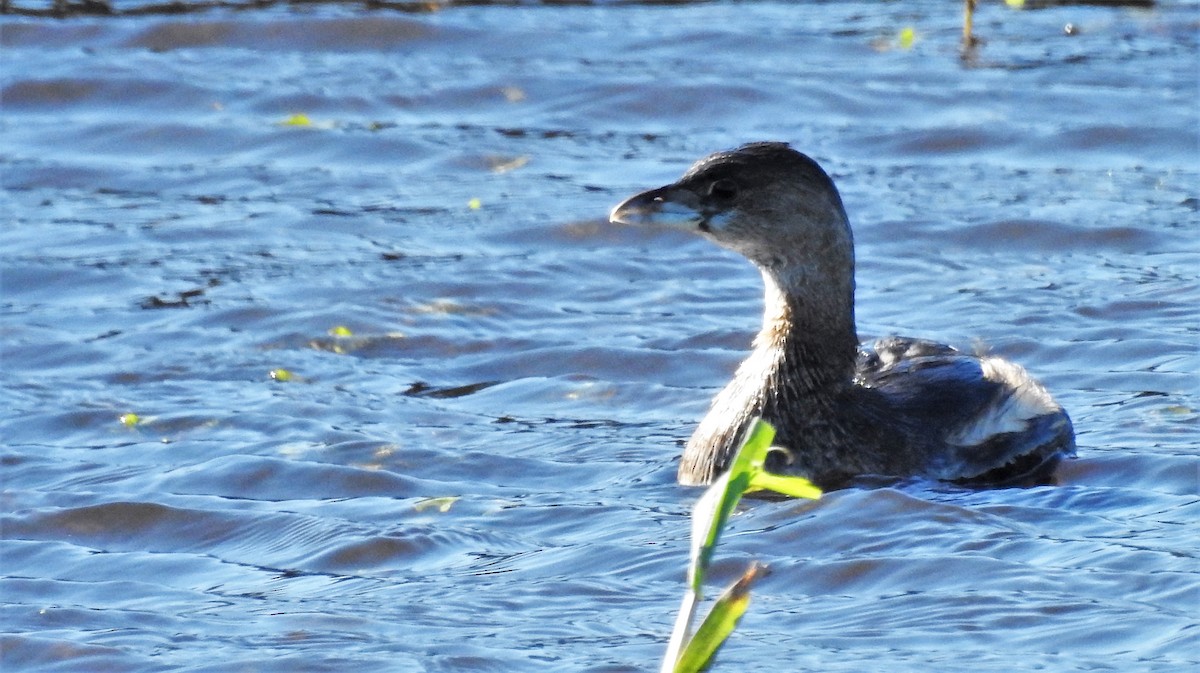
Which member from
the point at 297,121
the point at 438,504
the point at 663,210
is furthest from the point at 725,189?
the point at 297,121

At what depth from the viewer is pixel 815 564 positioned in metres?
6.63

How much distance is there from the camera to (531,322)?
32.6 feet

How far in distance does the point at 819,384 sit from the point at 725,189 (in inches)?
29.1

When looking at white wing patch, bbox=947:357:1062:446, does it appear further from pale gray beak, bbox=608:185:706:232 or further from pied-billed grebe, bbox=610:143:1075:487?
pale gray beak, bbox=608:185:706:232

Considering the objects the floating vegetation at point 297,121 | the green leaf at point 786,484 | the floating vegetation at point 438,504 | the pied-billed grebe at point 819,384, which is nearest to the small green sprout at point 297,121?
the floating vegetation at point 297,121

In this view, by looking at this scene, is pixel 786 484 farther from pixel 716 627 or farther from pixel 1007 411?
pixel 1007 411

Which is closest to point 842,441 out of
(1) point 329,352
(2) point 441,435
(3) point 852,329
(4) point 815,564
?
(3) point 852,329

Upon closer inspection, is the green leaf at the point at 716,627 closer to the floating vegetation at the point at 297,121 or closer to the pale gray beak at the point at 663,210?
the pale gray beak at the point at 663,210

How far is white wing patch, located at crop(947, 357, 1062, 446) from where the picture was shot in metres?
7.63

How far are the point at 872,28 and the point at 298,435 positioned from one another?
7586 millimetres

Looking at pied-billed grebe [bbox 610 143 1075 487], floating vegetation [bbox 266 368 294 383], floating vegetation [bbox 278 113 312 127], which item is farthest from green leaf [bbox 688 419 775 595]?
floating vegetation [bbox 278 113 312 127]

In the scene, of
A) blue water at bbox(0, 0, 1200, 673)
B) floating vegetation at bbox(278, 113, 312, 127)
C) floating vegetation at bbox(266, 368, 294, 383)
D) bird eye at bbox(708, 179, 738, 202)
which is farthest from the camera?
floating vegetation at bbox(278, 113, 312, 127)

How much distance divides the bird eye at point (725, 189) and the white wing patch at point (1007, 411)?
1.10 meters

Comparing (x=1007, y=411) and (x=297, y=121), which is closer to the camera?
(x=1007, y=411)
